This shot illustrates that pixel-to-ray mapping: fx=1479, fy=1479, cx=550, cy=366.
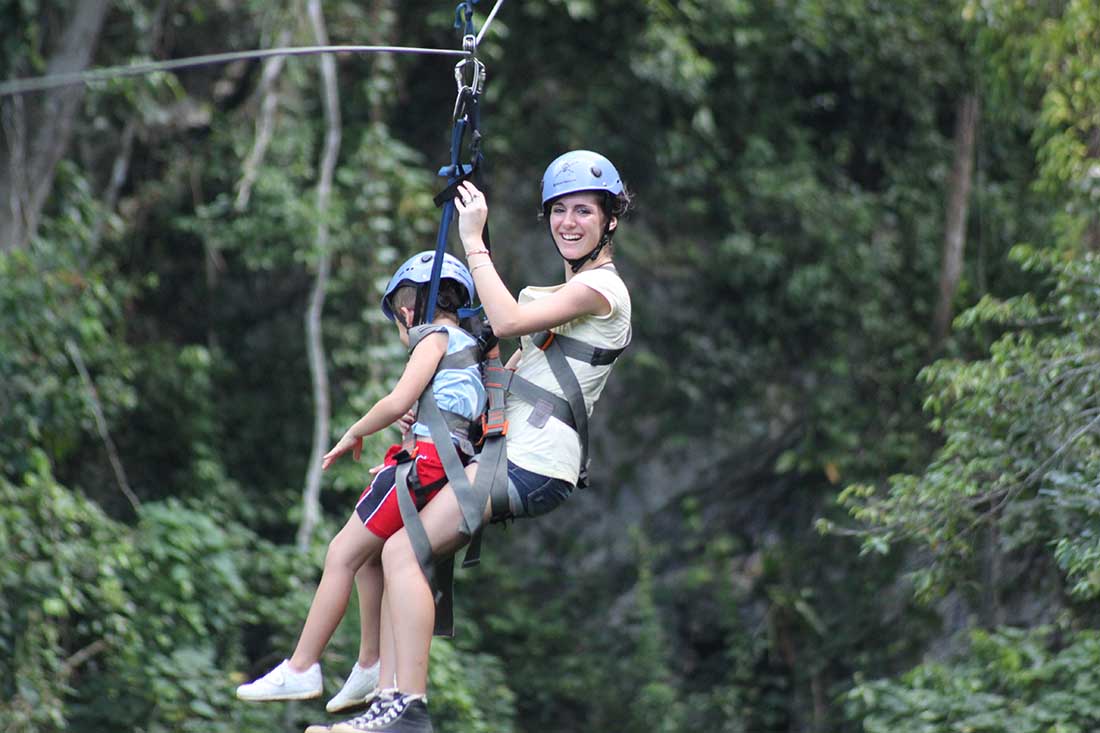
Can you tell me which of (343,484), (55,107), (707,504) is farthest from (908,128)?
(55,107)

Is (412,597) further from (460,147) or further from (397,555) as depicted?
(460,147)

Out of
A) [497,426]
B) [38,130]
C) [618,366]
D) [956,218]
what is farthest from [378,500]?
[956,218]

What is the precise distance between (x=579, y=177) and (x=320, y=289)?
14.5ft

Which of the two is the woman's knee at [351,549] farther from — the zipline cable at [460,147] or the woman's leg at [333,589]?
the zipline cable at [460,147]

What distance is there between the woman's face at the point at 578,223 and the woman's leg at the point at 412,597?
0.67 meters

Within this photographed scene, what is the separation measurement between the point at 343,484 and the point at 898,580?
3.22 metres

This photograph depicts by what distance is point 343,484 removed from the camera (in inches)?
303

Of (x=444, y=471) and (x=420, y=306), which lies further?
(x=420, y=306)

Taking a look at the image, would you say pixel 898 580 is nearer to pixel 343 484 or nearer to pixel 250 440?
pixel 343 484

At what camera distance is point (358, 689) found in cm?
370

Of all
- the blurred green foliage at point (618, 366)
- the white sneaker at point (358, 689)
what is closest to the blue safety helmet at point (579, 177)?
the white sneaker at point (358, 689)

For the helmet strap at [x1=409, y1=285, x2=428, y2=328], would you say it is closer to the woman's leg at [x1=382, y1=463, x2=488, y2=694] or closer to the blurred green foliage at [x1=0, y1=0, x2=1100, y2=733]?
the woman's leg at [x1=382, y1=463, x2=488, y2=694]

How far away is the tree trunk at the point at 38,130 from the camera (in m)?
7.59

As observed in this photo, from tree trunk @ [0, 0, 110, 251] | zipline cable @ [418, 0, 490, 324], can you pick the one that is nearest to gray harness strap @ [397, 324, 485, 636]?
zipline cable @ [418, 0, 490, 324]
